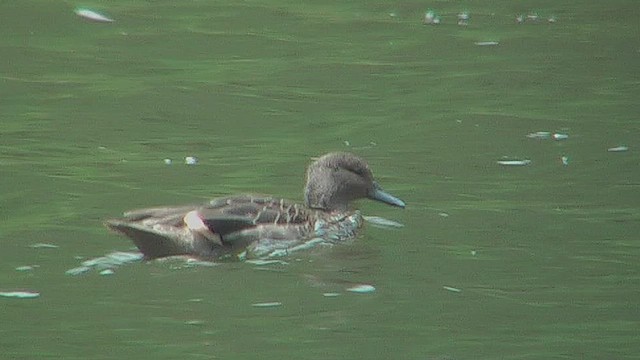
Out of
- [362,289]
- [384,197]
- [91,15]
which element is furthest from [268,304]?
[91,15]

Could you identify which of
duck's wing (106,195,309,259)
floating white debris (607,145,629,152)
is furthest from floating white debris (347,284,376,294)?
floating white debris (607,145,629,152)

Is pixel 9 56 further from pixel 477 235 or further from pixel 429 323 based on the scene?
pixel 429 323

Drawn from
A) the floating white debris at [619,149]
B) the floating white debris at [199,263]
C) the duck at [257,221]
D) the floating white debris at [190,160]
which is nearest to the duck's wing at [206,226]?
the duck at [257,221]

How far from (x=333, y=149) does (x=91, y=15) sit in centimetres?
491

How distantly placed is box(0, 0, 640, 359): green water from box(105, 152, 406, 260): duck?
0.70 feet

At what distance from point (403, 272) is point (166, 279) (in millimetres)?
1329

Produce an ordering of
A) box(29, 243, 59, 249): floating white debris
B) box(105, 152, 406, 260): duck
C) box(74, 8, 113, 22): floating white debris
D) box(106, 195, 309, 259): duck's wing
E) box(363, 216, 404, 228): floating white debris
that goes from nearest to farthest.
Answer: box(106, 195, 309, 259): duck's wing
box(105, 152, 406, 260): duck
box(29, 243, 59, 249): floating white debris
box(363, 216, 404, 228): floating white debris
box(74, 8, 113, 22): floating white debris

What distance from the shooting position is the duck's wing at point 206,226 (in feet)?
37.8

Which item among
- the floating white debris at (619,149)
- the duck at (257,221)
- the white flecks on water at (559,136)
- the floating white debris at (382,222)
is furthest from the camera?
the white flecks on water at (559,136)

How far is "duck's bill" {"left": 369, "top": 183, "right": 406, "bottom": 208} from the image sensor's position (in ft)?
42.0

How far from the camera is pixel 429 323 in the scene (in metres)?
10.4

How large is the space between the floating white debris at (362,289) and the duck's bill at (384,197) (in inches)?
64.5

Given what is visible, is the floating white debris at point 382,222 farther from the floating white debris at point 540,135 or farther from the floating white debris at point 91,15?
the floating white debris at point 91,15

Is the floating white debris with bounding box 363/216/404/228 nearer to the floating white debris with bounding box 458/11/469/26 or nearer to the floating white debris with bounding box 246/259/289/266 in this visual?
the floating white debris with bounding box 246/259/289/266
